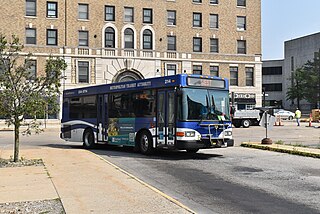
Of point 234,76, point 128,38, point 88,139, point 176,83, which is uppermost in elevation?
point 128,38

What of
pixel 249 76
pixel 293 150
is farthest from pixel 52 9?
pixel 293 150

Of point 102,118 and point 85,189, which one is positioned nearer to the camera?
point 85,189

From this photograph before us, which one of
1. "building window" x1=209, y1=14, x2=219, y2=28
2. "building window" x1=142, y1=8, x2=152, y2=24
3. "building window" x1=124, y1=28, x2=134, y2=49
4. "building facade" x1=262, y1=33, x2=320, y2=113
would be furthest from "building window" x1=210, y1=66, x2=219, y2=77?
"building facade" x1=262, y1=33, x2=320, y2=113

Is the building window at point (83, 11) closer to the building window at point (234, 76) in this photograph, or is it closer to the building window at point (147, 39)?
the building window at point (147, 39)

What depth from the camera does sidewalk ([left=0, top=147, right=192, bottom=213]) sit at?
25.0 feet

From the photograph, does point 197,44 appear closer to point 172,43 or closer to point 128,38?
point 172,43

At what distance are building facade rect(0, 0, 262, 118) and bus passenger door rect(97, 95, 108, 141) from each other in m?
26.9

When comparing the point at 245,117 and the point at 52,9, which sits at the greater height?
the point at 52,9

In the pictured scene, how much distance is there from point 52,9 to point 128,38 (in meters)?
8.83

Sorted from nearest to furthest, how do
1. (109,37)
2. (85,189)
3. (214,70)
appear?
(85,189) → (109,37) → (214,70)

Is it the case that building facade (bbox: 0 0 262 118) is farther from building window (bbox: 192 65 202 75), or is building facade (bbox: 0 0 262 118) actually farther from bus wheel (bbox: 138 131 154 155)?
bus wheel (bbox: 138 131 154 155)

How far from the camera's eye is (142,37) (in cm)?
4972

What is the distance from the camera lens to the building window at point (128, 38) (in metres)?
49.1

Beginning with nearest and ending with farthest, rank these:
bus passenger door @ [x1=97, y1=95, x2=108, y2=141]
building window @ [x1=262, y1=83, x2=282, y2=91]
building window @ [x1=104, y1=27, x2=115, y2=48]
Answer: bus passenger door @ [x1=97, y1=95, x2=108, y2=141], building window @ [x1=104, y1=27, x2=115, y2=48], building window @ [x1=262, y1=83, x2=282, y2=91]
